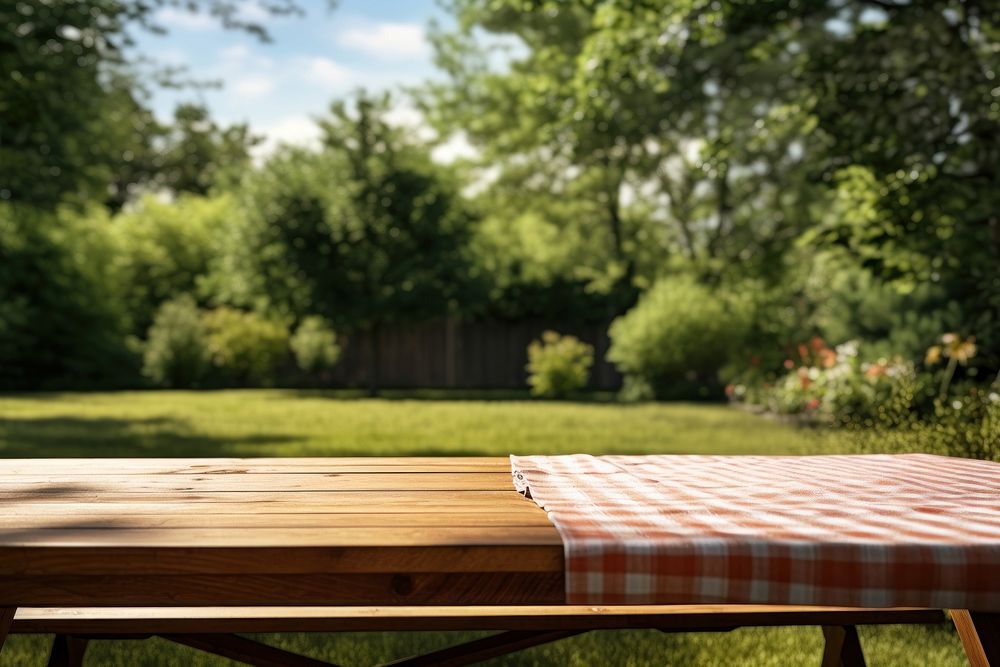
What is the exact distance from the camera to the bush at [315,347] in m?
22.0

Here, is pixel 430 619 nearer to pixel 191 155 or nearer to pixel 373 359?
pixel 373 359

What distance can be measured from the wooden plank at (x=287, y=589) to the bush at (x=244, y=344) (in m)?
21.0

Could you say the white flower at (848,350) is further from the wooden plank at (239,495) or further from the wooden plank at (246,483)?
the wooden plank at (239,495)

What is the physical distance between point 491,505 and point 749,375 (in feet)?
48.9

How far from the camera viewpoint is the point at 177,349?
21.3 meters

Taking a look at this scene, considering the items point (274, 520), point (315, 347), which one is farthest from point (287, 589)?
point (315, 347)

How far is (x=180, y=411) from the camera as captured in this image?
561 inches

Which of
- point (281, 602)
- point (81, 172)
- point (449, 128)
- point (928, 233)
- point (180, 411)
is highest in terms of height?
point (449, 128)

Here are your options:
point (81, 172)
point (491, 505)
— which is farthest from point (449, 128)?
point (491, 505)

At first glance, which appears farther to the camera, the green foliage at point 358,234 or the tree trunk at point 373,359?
the green foliage at point 358,234

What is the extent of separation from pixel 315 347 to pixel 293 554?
20.9m

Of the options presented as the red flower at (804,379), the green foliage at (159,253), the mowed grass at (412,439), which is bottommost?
the mowed grass at (412,439)

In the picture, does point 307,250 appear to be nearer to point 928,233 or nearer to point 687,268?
point 687,268

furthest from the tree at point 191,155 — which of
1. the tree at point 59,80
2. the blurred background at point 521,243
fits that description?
the tree at point 59,80
